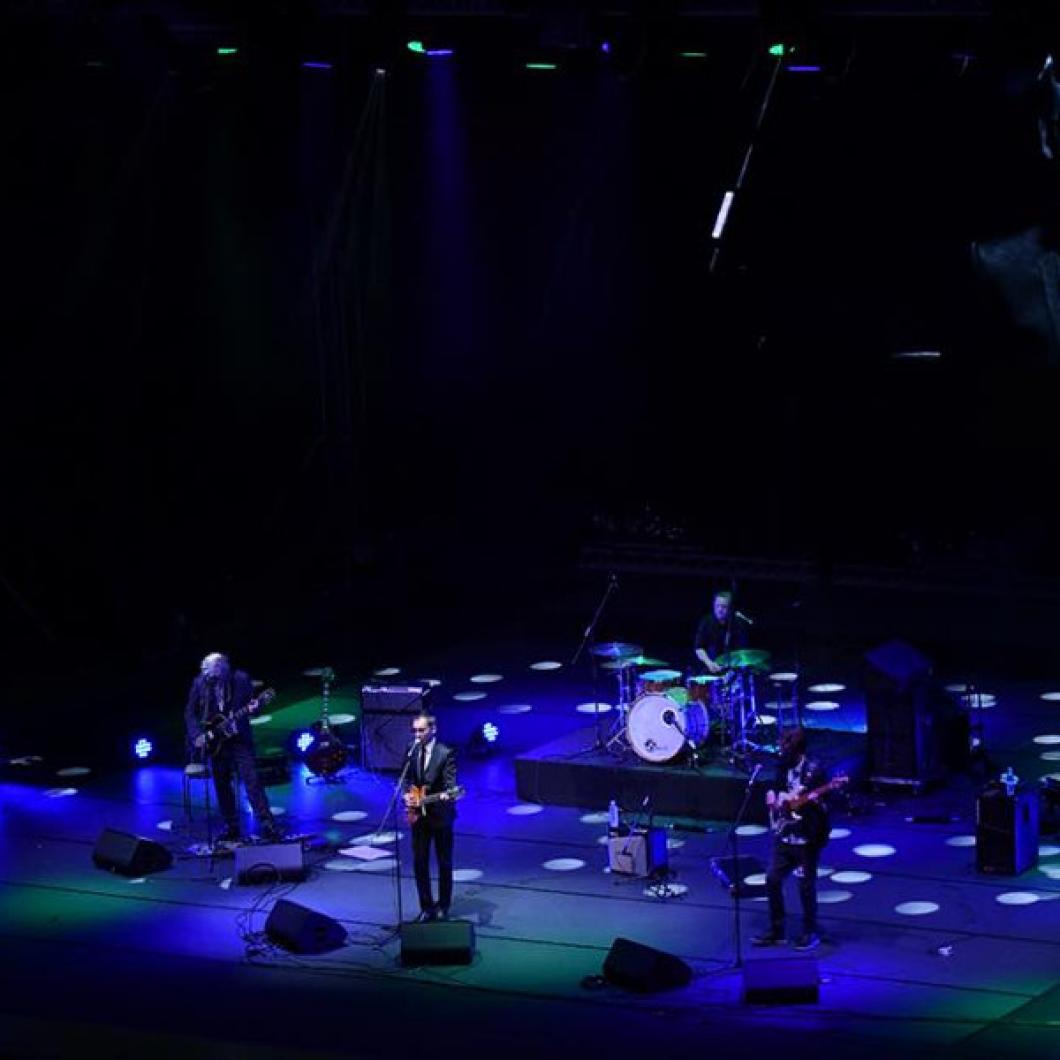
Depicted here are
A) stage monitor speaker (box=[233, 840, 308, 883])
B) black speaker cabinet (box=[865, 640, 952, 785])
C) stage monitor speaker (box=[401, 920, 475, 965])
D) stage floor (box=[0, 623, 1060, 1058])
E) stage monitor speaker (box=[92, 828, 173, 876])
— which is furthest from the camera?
black speaker cabinet (box=[865, 640, 952, 785])

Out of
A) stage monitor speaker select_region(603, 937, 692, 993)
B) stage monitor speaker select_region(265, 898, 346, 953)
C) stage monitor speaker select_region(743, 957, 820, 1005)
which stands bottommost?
stage monitor speaker select_region(743, 957, 820, 1005)

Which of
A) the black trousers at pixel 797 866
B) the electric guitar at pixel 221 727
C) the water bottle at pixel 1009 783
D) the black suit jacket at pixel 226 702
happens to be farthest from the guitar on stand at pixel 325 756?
the water bottle at pixel 1009 783

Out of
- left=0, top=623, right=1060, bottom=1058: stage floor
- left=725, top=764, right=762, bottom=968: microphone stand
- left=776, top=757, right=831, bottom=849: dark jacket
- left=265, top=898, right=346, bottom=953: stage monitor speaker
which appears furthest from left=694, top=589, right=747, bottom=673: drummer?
left=265, top=898, right=346, bottom=953: stage monitor speaker

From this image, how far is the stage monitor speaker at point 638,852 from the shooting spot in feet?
A: 48.2

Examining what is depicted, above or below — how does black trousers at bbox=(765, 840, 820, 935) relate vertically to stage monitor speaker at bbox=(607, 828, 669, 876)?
below

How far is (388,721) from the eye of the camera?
57.8 ft

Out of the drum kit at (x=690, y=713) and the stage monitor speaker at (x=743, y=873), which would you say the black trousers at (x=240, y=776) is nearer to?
the drum kit at (x=690, y=713)

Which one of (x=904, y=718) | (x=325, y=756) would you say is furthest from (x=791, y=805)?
(x=325, y=756)

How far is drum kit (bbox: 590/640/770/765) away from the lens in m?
16.1

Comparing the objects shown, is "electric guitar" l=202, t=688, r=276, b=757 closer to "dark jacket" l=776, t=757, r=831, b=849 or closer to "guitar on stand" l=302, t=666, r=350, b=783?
"guitar on stand" l=302, t=666, r=350, b=783

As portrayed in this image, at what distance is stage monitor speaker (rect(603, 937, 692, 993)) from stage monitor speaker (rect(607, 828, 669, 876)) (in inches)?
79.4

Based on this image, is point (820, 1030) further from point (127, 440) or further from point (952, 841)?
point (127, 440)

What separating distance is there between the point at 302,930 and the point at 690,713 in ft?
12.8

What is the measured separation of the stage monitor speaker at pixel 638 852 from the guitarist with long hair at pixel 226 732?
2439mm
